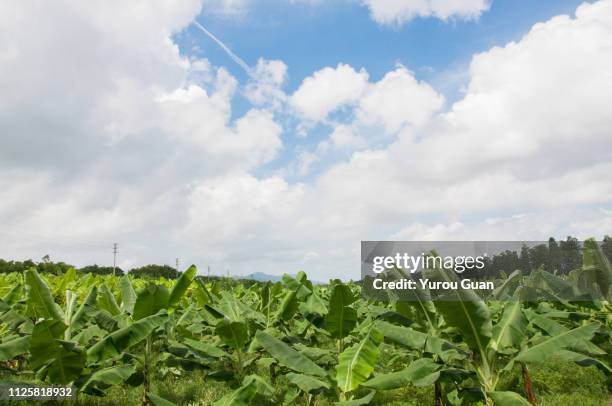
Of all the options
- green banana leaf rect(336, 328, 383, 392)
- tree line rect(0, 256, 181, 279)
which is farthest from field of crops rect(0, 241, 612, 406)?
tree line rect(0, 256, 181, 279)

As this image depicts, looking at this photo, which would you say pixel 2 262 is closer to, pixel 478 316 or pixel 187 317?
pixel 187 317

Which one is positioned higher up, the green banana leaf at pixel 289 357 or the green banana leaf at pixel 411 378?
the green banana leaf at pixel 289 357

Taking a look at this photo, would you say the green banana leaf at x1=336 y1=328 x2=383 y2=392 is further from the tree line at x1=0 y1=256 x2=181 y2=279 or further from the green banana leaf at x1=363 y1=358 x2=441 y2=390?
the tree line at x1=0 y1=256 x2=181 y2=279

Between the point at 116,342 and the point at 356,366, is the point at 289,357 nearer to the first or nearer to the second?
the point at 356,366

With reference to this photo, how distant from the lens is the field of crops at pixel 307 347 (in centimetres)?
498

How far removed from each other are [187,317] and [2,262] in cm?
3784

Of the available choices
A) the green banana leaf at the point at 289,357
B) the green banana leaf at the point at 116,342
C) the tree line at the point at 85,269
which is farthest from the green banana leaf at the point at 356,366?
the tree line at the point at 85,269

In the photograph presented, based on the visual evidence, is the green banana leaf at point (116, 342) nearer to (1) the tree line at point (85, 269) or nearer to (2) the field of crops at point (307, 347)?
(2) the field of crops at point (307, 347)

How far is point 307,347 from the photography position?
262 inches

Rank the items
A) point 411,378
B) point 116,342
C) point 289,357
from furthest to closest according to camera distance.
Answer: point 116,342
point 289,357
point 411,378

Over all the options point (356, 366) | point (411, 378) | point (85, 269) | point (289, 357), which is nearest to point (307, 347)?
point (289, 357)

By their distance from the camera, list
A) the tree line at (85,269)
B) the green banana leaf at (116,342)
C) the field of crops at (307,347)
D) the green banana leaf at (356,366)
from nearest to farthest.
→ 1. the green banana leaf at (356,366)
2. the field of crops at (307,347)
3. the green banana leaf at (116,342)
4. the tree line at (85,269)

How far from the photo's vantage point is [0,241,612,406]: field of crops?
498 centimetres

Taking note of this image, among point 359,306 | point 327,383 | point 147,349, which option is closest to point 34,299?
point 147,349
